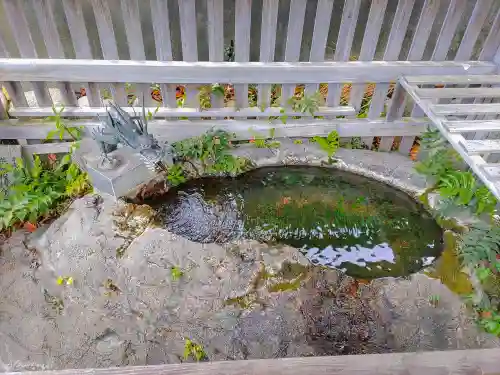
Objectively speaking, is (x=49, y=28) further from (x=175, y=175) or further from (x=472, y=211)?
(x=472, y=211)

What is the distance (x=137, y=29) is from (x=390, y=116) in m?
2.77

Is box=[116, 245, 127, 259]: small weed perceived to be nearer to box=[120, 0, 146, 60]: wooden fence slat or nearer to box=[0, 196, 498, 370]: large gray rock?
box=[0, 196, 498, 370]: large gray rock

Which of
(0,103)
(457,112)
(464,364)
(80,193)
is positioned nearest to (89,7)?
(0,103)

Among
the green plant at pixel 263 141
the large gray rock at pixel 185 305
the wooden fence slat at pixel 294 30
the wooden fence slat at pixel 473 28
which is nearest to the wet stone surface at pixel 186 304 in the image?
the large gray rock at pixel 185 305

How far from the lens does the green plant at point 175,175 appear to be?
4309 millimetres

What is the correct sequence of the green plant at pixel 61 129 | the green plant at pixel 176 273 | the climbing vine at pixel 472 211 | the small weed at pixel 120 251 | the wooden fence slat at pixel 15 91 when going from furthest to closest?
the green plant at pixel 61 129 → the wooden fence slat at pixel 15 91 → the small weed at pixel 120 251 → the green plant at pixel 176 273 → the climbing vine at pixel 472 211

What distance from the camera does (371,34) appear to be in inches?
159

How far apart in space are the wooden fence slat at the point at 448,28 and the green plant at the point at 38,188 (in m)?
3.78

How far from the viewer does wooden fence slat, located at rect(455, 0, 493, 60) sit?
3.91 metres

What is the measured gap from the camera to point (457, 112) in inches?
148

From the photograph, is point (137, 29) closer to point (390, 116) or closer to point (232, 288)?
point (232, 288)

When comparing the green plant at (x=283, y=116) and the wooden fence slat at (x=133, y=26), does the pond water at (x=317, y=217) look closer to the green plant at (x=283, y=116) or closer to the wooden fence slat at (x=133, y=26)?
Answer: the green plant at (x=283, y=116)

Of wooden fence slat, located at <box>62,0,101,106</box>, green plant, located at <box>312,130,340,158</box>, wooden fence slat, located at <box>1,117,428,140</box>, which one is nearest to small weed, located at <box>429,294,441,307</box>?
green plant, located at <box>312,130,340,158</box>

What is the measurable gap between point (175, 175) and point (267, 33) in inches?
65.6
